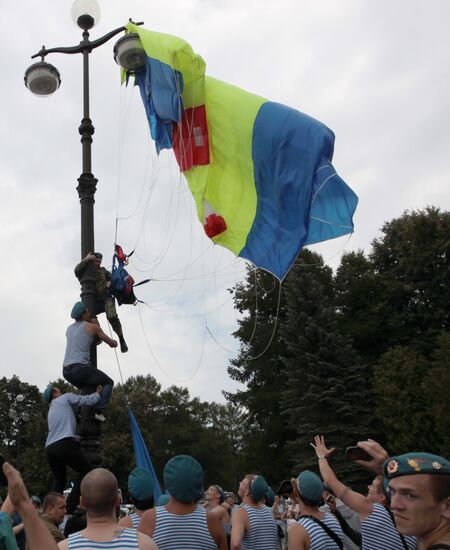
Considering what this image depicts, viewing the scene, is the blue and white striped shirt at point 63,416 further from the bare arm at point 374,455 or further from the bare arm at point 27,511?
the bare arm at point 27,511

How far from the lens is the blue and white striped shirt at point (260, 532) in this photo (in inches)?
250

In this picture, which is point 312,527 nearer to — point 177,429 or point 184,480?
point 184,480

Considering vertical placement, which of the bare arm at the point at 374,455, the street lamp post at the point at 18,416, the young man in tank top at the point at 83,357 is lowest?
the bare arm at the point at 374,455

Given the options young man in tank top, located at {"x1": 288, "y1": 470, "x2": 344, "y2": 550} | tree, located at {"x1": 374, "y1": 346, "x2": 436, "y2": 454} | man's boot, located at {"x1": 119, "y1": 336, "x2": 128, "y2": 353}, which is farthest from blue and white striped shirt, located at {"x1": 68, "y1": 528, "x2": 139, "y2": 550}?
tree, located at {"x1": 374, "y1": 346, "x2": 436, "y2": 454}

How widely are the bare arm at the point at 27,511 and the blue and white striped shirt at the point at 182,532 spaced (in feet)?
4.99

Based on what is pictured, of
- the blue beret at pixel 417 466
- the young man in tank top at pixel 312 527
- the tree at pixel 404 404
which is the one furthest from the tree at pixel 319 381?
the blue beret at pixel 417 466

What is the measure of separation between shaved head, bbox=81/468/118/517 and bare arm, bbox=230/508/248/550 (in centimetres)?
295

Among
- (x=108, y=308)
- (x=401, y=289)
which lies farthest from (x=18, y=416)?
(x=108, y=308)

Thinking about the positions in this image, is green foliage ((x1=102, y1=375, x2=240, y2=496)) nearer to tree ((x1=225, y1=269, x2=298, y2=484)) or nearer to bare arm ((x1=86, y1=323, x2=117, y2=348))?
tree ((x1=225, y1=269, x2=298, y2=484))

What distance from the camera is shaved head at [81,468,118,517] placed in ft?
11.3

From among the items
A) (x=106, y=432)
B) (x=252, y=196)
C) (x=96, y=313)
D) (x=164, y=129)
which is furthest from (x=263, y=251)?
(x=106, y=432)

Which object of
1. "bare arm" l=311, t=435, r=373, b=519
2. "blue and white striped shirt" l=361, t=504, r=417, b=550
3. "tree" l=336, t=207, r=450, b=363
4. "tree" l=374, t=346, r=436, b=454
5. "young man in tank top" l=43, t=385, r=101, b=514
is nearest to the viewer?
"blue and white striped shirt" l=361, t=504, r=417, b=550

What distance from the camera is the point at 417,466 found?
9.20 ft

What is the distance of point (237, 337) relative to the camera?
4000 centimetres
